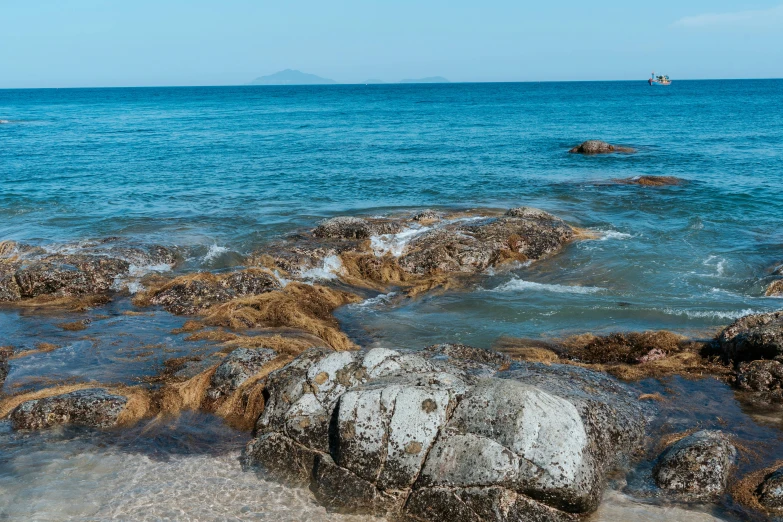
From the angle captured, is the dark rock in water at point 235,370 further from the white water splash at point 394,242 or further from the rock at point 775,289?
the rock at point 775,289

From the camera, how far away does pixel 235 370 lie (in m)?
11.5

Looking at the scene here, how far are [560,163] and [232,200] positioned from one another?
68.8ft

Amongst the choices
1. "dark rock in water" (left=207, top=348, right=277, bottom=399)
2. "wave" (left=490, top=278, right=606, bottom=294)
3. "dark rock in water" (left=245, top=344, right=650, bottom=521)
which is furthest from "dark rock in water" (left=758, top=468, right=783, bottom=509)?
"wave" (left=490, top=278, right=606, bottom=294)

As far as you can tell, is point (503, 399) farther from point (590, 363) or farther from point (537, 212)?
point (537, 212)

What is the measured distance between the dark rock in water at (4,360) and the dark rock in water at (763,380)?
14.0 metres

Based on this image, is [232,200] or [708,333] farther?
[232,200]

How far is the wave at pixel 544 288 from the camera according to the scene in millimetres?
17842

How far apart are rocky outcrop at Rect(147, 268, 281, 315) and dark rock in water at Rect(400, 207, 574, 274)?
15.1 ft

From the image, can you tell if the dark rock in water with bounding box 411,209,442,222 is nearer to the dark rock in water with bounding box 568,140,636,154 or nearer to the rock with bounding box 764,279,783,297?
the rock with bounding box 764,279,783,297

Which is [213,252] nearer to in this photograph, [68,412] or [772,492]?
[68,412]

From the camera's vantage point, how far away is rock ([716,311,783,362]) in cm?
1225

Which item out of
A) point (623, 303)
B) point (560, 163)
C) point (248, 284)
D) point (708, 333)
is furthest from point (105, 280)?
point (560, 163)

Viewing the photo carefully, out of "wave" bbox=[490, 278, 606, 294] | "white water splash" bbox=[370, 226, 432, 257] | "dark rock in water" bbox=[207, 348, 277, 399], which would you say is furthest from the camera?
"white water splash" bbox=[370, 226, 432, 257]

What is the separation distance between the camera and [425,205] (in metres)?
27.9
